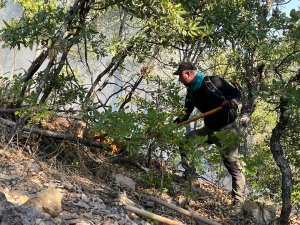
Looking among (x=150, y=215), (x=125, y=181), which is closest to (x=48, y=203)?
(x=150, y=215)

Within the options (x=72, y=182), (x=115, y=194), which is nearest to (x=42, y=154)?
(x=72, y=182)

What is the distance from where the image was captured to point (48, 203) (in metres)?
3.31

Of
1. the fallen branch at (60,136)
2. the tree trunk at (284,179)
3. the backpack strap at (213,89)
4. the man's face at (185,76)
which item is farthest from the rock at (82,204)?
the tree trunk at (284,179)

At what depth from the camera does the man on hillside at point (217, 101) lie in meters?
5.22

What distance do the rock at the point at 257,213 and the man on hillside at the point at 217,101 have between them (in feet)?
0.52

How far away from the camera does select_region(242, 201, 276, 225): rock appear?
507 cm

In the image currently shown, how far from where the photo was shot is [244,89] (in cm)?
1041

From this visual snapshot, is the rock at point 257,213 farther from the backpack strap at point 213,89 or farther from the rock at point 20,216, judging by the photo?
the rock at point 20,216

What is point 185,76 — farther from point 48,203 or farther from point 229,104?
point 48,203

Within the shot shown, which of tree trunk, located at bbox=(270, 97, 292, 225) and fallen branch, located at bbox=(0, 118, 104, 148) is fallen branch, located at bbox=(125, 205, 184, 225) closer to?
fallen branch, located at bbox=(0, 118, 104, 148)

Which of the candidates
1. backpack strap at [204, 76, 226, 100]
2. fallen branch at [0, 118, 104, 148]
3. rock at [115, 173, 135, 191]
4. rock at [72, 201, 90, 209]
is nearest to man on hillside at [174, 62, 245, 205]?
backpack strap at [204, 76, 226, 100]

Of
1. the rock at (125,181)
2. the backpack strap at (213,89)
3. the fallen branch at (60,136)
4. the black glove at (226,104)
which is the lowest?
the rock at (125,181)

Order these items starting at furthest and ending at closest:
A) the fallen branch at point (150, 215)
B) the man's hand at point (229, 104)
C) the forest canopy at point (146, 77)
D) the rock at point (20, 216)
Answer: the man's hand at point (229, 104), the forest canopy at point (146, 77), the fallen branch at point (150, 215), the rock at point (20, 216)

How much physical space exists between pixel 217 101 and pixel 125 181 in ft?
5.44
